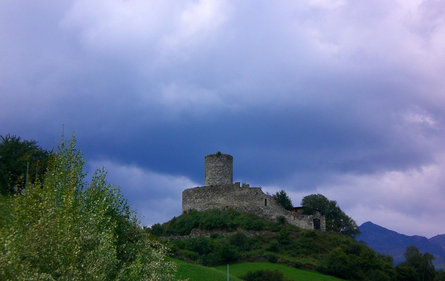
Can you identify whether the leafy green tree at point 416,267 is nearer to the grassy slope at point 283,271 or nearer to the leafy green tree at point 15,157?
the grassy slope at point 283,271

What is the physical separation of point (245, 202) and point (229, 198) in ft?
7.17

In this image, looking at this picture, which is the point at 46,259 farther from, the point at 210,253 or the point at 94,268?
the point at 210,253

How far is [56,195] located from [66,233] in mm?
3520

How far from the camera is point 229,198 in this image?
2840 inches

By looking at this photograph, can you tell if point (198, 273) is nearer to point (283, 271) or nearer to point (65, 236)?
point (283, 271)

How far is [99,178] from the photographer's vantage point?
79.7 feet

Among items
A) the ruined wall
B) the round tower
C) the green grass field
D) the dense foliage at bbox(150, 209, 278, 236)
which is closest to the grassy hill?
the dense foliage at bbox(150, 209, 278, 236)

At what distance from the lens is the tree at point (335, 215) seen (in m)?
95.3

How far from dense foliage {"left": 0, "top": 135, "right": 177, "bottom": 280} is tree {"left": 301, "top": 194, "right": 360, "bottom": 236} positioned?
75.3 meters

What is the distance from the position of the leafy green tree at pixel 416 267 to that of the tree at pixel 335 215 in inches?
519

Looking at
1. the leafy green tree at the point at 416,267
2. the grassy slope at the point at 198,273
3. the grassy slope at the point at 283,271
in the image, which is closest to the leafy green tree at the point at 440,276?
the leafy green tree at the point at 416,267

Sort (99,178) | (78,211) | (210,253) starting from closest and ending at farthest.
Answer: (78,211), (99,178), (210,253)

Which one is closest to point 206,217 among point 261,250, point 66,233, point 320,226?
point 261,250

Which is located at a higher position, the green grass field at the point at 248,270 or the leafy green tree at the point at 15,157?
the leafy green tree at the point at 15,157
